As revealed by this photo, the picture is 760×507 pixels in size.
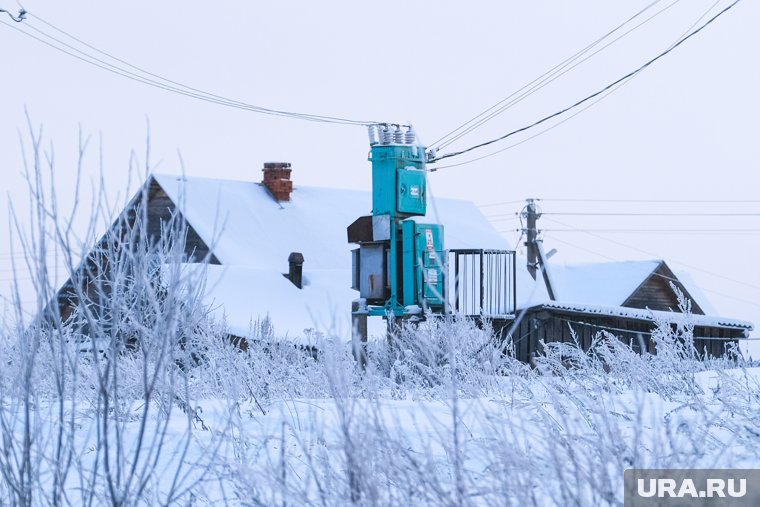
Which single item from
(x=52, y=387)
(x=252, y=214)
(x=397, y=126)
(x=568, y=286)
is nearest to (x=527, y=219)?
(x=568, y=286)

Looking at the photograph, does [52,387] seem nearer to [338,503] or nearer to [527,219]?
[338,503]

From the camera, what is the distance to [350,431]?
4160mm

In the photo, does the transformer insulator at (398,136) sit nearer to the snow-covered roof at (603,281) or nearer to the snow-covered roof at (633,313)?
the snow-covered roof at (633,313)

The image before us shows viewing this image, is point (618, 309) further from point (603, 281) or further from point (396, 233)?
point (603, 281)

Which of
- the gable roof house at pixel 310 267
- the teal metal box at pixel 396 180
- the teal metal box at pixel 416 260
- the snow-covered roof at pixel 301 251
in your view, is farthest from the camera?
the snow-covered roof at pixel 301 251

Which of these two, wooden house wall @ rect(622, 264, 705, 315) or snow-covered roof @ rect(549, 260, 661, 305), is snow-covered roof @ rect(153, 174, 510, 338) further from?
wooden house wall @ rect(622, 264, 705, 315)

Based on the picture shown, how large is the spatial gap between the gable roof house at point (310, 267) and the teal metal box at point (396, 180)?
273cm

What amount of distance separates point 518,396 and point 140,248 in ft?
13.5

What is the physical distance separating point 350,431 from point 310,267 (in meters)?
22.5

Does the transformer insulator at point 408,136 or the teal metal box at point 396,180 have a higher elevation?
the transformer insulator at point 408,136

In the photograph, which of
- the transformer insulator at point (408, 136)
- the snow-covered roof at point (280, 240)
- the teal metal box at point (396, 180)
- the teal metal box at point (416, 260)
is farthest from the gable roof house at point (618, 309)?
the transformer insulator at point (408, 136)

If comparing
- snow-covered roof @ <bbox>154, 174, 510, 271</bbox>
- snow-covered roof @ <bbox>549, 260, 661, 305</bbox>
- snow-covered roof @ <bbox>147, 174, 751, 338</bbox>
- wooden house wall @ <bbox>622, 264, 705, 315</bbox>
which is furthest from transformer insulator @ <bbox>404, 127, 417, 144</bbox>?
wooden house wall @ <bbox>622, 264, 705, 315</bbox>

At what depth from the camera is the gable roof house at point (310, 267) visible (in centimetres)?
1859

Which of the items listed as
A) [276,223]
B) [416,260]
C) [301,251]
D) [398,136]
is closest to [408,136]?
[398,136]
